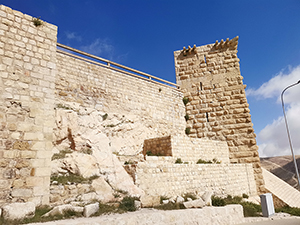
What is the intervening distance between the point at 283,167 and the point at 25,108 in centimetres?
3758

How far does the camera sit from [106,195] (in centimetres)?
599

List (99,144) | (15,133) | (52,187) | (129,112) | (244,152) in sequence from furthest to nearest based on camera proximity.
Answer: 1. (244,152)
2. (129,112)
3. (99,144)
4. (52,187)
5. (15,133)

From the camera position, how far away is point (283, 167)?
33.8m

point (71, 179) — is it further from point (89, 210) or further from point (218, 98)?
point (218, 98)

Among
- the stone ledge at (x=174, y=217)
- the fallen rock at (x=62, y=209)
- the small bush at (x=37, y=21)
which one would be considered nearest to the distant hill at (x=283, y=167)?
the stone ledge at (x=174, y=217)

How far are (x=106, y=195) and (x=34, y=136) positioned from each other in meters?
2.37

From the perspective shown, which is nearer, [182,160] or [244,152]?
[182,160]

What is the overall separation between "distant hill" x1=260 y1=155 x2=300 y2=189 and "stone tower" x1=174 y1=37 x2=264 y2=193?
1885cm

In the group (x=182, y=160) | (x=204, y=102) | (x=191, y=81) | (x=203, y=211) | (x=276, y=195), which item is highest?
(x=191, y=81)

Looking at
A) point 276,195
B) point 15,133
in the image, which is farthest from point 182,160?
point 15,133

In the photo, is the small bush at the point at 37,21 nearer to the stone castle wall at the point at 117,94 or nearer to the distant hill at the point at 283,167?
the stone castle wall at the point at 117,94

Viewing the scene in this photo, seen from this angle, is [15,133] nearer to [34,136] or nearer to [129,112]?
[34,136]

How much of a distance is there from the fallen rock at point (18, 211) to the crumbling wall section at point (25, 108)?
15.2 inches

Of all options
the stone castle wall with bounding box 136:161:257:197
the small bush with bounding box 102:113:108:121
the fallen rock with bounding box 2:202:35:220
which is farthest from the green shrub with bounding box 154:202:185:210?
the small bush with bounding box 102:113:108:121
